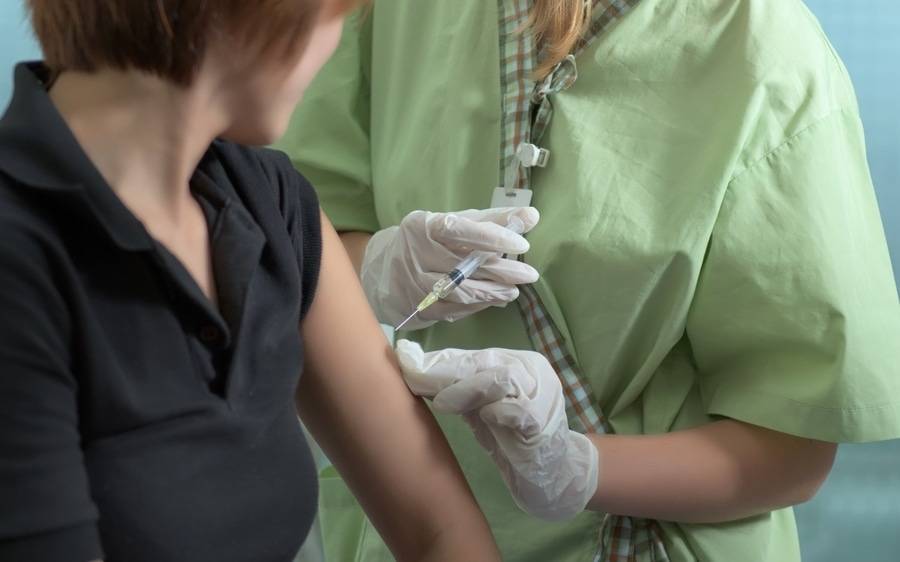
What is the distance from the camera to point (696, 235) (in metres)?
1.28

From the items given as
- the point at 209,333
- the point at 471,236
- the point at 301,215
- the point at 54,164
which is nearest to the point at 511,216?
the point at 471,236

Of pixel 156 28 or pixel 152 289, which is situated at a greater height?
pixel 156 28

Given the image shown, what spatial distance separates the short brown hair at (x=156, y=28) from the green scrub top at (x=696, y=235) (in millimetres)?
554

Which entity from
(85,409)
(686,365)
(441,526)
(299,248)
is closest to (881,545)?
(686,365)

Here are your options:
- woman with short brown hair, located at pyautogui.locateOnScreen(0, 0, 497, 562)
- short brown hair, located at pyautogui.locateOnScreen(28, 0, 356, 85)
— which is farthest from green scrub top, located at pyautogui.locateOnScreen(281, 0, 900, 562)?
short brown hair, located at pyautogui.locateOnScreen(28, 0, 356, 85)

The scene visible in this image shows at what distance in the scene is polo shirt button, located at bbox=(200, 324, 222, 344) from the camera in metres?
0.90

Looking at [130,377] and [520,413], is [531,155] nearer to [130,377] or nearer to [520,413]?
[520,413]

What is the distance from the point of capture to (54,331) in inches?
30.9

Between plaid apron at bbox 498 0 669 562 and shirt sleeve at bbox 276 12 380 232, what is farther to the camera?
shirt sleeve at bbox 276 12 380 232

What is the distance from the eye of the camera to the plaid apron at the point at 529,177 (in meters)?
1.36

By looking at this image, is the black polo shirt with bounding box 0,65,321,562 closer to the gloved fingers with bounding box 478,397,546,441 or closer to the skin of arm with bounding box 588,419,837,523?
the gloved fingers with bounding box 478,397,546,441

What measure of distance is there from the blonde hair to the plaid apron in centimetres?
1

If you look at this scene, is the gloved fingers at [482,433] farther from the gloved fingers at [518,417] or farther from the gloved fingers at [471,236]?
the gloved fingers at [471,236]

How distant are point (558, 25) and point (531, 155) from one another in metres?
0.16
